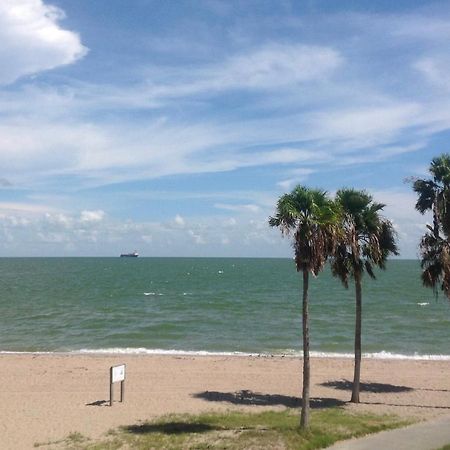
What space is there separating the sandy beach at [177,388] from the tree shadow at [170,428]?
886 millimetres

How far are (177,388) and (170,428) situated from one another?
22.4 feet

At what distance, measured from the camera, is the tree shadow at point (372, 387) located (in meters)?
23.7

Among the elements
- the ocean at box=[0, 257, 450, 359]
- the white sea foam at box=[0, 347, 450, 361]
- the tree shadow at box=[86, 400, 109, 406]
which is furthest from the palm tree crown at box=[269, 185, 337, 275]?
the white sea foam at box=[0, 347, 450, 361]

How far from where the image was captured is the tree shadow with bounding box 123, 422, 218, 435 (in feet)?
54.3

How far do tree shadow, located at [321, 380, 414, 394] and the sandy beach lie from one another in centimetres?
4

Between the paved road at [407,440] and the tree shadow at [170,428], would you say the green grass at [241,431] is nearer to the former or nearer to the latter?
the tree shadow at [170,428]

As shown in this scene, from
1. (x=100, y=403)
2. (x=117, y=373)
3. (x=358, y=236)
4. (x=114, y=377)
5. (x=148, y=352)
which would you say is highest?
(x=358, y=236)

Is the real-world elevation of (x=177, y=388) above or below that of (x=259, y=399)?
below

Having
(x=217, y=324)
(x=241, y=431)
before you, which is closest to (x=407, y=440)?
(x=241, y=431)

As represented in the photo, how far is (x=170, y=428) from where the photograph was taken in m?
17.0

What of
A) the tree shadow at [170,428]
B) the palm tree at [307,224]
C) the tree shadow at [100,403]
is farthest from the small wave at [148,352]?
the palm tree at [307,224]

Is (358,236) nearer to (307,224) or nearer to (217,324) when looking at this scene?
(307,224)

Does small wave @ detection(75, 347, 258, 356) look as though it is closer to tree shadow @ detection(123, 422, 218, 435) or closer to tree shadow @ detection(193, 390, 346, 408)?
tree shadow @ detection(193, 390, 346, 408)

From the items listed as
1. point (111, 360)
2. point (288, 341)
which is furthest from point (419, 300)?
point (111, 360)
